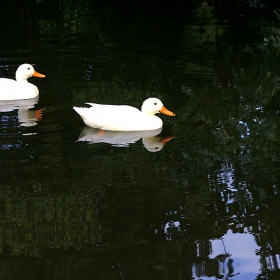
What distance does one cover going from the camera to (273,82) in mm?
11227

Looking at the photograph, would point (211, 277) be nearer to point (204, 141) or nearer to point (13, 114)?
point (204, 141)

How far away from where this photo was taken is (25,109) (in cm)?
1035

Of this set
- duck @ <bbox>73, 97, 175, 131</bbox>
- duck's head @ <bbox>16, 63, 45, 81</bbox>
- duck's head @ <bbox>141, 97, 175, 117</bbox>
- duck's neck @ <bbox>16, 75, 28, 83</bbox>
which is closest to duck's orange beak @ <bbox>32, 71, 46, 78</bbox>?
duck's head @ <bbox>16, 63, 45, 81</bbox>

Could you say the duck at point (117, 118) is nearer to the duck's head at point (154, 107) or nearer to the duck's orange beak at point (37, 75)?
the duck's head at point (154, 107)

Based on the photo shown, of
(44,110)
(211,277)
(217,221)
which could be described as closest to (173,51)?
(44,110)

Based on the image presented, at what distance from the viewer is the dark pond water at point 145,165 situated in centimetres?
611

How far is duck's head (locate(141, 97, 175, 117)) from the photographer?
31.4 feet

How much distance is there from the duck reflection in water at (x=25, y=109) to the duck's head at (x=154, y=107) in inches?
60.0

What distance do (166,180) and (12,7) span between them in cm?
1278

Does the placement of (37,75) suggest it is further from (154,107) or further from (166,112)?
(166,112)

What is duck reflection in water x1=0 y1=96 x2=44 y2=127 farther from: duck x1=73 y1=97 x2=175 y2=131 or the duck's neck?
duck x1=73 y1=97 x2=175 y2=131

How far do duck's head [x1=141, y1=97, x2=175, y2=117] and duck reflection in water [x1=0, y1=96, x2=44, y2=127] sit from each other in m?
1.52

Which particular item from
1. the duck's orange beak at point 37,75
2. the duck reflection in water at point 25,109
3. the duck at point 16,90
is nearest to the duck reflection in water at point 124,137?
the duck reflection in water at point 25,109

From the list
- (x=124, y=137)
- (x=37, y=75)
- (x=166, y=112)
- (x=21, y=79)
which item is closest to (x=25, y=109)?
(x=21, y=79)
